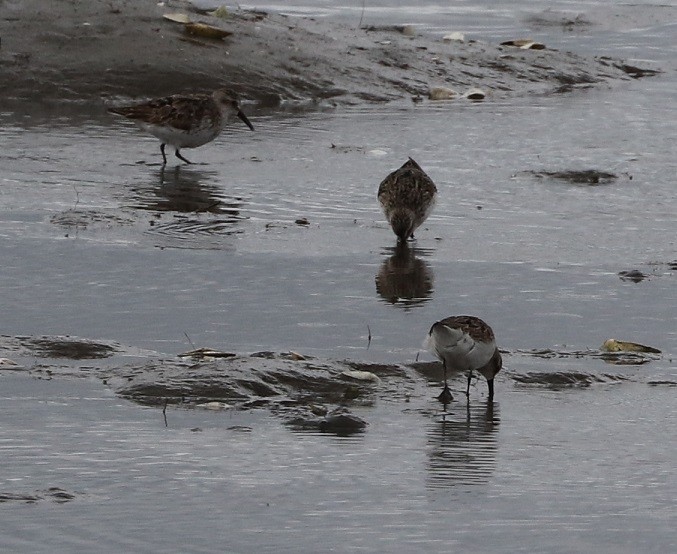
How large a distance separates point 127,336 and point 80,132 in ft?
20.0

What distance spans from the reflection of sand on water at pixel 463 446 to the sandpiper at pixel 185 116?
6460 mm

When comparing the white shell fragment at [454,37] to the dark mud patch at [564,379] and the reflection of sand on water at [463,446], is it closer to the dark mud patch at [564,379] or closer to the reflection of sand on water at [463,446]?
the dark mud patch at [564,379]

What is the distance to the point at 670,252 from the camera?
1078 centimetres

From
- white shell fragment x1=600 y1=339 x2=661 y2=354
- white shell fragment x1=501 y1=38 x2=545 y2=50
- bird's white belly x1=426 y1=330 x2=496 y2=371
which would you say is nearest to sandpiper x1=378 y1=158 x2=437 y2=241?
white shell fragment x1=600 y1=339 x2=661 y2=354

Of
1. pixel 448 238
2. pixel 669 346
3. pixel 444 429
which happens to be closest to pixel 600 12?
pixel 448 238

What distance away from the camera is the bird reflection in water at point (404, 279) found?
9.73 m

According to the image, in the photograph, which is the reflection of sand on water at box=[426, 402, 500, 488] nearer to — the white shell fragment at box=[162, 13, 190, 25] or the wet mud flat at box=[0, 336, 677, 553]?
the wet mud flat at box=[0, 336, 677, 553]

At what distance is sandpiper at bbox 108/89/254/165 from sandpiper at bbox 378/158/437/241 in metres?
2.28

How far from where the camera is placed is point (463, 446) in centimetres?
706

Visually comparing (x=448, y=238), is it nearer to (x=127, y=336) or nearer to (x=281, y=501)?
(x=127, y=336)

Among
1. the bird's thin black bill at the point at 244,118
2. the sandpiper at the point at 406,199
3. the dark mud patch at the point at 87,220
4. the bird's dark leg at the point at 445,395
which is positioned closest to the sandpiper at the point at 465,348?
the bird's dark leg at the point at 445,395

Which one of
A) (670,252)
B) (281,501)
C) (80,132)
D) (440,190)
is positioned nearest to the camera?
(281,501)

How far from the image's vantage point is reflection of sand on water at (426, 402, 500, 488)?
6.59 metres

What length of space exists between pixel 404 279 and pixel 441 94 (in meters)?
6.96
